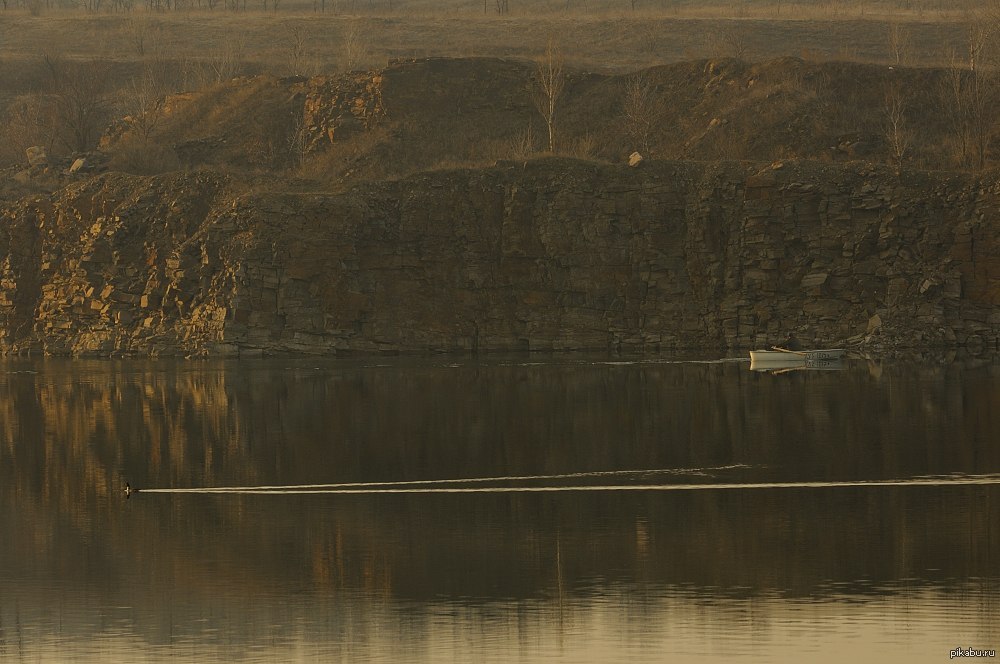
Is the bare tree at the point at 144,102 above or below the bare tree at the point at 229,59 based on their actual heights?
below

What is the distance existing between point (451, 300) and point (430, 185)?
679 centimetres

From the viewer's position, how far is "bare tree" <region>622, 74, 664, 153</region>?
84.2 metres

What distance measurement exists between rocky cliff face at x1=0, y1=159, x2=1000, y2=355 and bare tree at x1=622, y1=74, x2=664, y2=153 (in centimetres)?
744

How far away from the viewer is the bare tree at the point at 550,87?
8512 cm

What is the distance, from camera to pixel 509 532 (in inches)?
1025

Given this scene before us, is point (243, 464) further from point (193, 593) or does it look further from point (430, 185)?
point (430, 185)

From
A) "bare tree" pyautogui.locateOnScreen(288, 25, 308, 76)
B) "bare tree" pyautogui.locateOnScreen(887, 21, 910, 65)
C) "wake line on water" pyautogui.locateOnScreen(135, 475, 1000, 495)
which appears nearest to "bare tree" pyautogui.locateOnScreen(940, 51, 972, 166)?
"bare tree" pyautogui.locateOnScreen(887, 21, 910, 65)

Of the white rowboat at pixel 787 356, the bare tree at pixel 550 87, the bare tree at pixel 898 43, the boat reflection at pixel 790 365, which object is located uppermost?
the bare tree at pixel 898 43

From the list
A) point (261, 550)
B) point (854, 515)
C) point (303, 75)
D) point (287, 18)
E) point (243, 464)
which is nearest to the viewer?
point (261, 550)

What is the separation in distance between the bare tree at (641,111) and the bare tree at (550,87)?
3.89 meters

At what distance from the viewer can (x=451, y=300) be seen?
243ft

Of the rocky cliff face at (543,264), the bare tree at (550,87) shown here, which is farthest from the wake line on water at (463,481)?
the bare tree at (550,87)

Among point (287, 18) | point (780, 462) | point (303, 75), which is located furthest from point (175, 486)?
point (287, 18)

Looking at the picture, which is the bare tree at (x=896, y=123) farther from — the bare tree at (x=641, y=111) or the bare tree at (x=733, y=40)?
the bare tree at (x=733, y=40)
